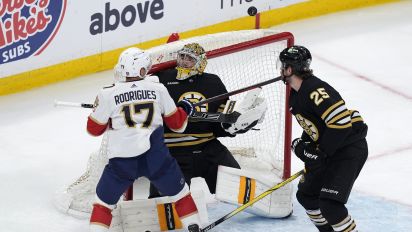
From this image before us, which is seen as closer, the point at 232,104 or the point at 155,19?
the point at 232,104

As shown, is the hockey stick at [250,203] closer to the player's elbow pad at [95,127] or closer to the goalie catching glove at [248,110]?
the goalie catching glove at [248,110]

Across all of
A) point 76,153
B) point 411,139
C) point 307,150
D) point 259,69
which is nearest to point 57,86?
point 76,153

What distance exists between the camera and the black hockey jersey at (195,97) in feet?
17.2

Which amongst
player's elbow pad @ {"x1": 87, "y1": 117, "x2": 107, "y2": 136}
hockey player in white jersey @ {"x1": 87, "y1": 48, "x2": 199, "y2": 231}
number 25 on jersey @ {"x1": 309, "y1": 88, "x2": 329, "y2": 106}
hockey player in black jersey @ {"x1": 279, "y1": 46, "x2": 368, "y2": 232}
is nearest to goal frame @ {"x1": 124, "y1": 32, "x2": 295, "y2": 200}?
hockey player in white jersey @ {"x1": 87, "y1": 48, "x2": 199, "y2": 231}

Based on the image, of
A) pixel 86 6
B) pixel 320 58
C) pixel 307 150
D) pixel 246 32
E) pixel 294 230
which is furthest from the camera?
pixel 320 58

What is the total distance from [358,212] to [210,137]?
0.82m

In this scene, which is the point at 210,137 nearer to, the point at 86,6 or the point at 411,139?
the point at 411,139

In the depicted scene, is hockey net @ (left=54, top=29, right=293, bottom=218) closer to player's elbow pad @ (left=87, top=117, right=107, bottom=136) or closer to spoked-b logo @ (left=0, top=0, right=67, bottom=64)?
player's elbow pad @ (left=87, top=117, right=107, bottom=136)

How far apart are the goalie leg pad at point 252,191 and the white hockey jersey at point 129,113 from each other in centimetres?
58

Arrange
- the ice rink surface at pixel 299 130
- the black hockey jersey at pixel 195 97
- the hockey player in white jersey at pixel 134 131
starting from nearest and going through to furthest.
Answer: the hockey player in white jersey at pixel 134 131 → the black hockey jersey at pixel 195 97 → the ice rink surface at pixel 299 130

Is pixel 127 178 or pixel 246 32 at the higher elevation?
pixel 246 32

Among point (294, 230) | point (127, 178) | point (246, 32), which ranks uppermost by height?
point (246, 32)

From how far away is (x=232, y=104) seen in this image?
525 centimetres

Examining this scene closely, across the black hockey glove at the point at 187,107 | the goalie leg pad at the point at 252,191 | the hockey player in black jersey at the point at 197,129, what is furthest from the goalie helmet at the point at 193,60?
the goalie leg pad at the point at 252,191
